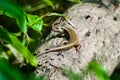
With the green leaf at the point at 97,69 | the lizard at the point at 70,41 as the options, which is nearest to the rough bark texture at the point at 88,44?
the lizard at the point at 70,41

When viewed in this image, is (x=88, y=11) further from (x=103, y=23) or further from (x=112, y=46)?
(x=112, y=46)

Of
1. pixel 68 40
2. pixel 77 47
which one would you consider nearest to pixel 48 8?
pixel 68 40

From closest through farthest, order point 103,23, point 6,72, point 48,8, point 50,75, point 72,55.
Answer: point 6,72 < point 50,75 < point 72,55 < point 103,23 < point 48,8

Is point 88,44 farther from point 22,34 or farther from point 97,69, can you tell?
point 97,69

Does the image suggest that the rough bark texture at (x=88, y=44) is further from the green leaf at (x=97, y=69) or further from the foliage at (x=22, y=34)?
the green leaf at (x=97, y=69)

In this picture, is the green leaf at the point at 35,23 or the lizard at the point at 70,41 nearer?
the lizard at the point at 70,41

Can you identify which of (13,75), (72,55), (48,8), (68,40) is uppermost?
(13,75)

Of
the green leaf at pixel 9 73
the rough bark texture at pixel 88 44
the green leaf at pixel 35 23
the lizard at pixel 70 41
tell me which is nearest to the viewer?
the green leaf at pixel 9 73

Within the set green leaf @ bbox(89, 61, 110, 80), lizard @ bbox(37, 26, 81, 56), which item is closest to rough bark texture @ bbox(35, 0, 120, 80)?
lizard @ bbox(37, 26, 81, 56)

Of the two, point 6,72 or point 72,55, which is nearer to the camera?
point 6,72
